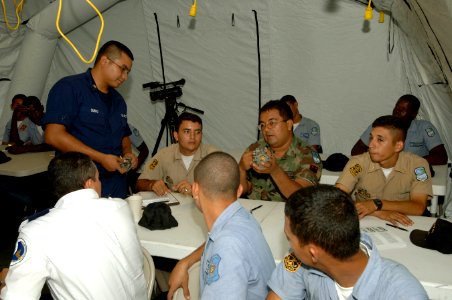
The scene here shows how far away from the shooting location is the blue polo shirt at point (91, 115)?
9.05ft

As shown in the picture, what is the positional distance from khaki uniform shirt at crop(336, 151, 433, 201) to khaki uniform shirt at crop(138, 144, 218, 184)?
1.07 metres

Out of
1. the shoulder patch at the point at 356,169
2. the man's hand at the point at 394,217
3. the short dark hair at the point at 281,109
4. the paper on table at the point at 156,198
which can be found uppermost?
the short dark hair at the point at 281,109

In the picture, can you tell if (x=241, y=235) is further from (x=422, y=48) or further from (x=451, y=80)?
(x=422, y=48)

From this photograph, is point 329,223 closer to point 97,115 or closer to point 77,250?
point 77,250

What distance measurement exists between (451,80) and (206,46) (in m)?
3.03

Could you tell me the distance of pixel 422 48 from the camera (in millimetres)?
3600

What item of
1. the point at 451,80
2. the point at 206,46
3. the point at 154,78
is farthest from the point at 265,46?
the point at 451,80

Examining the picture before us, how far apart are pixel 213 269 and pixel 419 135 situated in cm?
312

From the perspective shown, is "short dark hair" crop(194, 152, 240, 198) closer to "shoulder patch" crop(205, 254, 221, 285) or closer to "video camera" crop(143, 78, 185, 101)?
"shoulder patch" crop(205, 254, 221, 285)

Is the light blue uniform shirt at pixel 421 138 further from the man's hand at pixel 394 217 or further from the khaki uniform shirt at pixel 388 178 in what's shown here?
the man's hand at pixel 394 217

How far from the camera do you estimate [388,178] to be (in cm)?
267

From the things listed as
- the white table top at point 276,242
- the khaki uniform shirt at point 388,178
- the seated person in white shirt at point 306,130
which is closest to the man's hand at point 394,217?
the white table top at point 276,242

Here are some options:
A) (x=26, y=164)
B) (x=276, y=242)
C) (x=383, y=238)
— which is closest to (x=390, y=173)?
(x=383, y=238)

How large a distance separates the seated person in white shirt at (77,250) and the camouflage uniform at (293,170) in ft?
4.62
